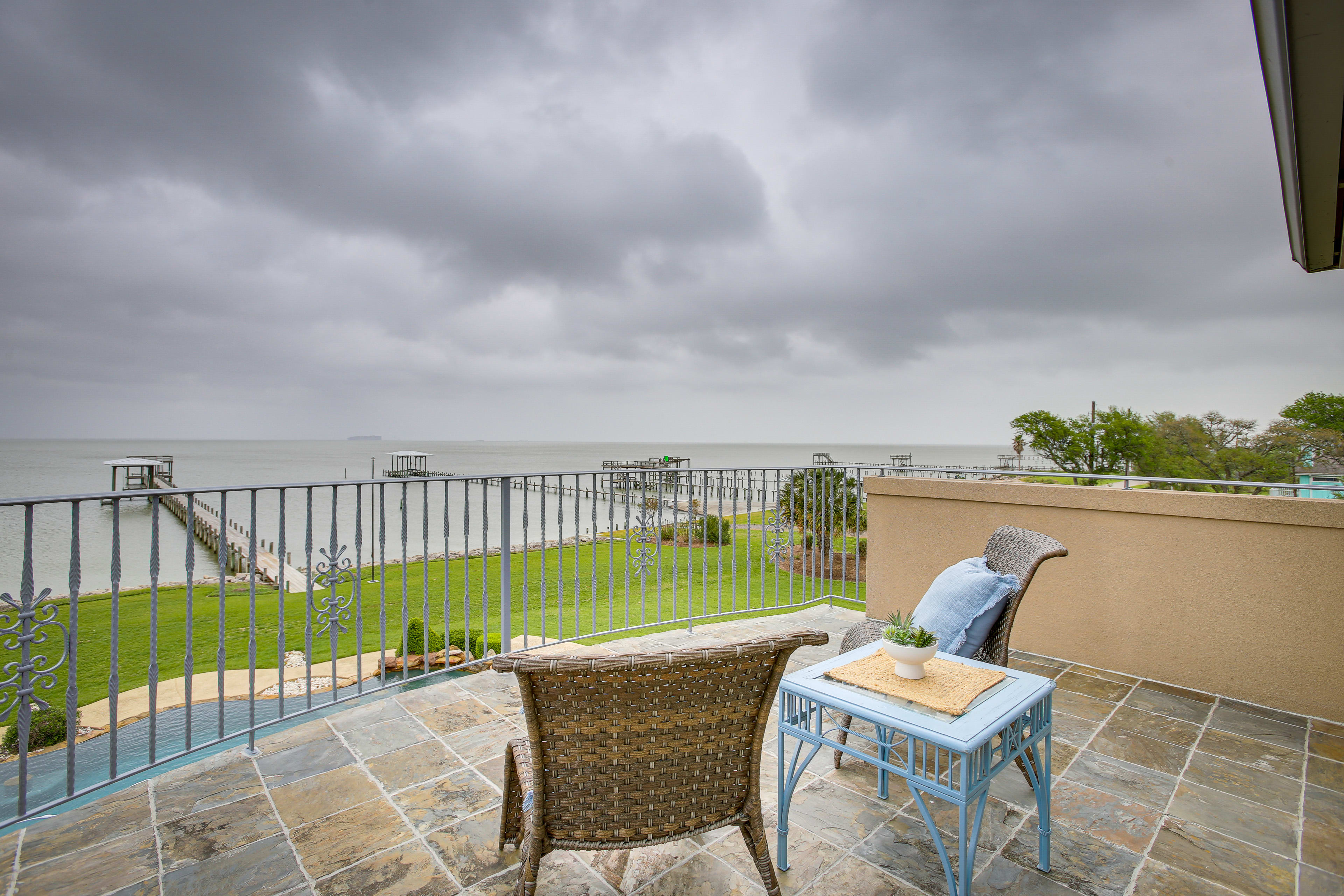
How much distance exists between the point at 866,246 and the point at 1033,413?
1618 cm

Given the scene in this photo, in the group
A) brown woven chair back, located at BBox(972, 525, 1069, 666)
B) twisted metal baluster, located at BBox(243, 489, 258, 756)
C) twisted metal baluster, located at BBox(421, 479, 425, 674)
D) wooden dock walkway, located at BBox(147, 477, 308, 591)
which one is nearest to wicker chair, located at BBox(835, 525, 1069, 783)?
brown woven chair back, located at BBox(972, 525, 1069, 666)

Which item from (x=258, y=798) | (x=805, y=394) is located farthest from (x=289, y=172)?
(x=805, y=394)

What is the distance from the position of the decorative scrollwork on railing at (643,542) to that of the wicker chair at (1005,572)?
1.57 m

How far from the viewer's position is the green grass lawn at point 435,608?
4.61 meters

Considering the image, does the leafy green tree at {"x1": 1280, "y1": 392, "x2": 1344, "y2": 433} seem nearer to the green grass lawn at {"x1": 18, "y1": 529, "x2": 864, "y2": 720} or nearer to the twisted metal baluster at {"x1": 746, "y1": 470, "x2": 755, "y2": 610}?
the green grass lawn at {"x1": 18, "y1": 529, "x2": 864, "y2": 720}

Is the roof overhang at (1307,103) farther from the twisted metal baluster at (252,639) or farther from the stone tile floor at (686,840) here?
the twisted metal baluster at (252,639)

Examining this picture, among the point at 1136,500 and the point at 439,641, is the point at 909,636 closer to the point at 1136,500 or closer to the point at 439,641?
the point at 1136,500

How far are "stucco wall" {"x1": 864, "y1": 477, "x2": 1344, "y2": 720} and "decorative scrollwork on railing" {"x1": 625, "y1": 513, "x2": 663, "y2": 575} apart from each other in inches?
84.8

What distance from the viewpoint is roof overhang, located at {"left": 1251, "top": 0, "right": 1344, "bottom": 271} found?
3.72 ft

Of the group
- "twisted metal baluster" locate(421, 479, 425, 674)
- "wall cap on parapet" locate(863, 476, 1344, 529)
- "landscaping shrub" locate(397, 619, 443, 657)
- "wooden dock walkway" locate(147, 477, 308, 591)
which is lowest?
"wooden dock walkway" locate(147, 477, 308, 591)

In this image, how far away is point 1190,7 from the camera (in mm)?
5488

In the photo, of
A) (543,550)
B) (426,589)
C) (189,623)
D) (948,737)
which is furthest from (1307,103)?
(189,623)

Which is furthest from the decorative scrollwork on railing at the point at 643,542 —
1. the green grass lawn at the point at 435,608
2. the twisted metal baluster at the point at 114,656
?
the twisted metal baluster at the point at 114,656

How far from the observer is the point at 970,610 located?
6.72ft
